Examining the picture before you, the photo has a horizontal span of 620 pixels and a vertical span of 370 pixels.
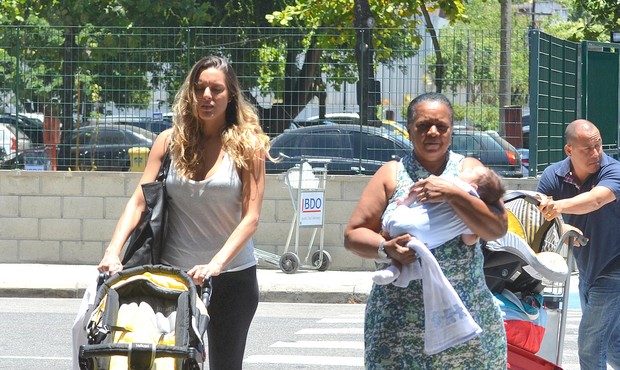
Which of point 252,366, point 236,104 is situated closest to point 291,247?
point 252,366

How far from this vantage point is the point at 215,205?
4699 millimetres

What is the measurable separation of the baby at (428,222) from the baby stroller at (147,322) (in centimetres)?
69

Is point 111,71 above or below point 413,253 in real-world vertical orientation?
above

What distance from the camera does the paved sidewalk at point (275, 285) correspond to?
40.8 ft

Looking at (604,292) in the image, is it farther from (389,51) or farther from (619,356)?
(389,51)

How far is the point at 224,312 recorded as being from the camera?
15.5 feet

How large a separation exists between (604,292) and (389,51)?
292 inches

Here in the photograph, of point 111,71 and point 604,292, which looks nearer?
point 604,292

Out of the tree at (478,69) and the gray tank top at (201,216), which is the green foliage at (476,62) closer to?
the tree at (478,69)

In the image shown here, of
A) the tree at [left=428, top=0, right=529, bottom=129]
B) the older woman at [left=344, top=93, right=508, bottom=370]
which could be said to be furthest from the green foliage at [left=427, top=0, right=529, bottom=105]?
the older woman at [left=344, top=93, right=508, bottom=370]

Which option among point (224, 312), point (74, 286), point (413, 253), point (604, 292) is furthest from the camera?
point (74, 286)

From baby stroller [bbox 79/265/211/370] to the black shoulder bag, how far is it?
0.99 feet

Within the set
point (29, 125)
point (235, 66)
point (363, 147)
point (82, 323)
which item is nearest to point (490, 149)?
point (363, 147)

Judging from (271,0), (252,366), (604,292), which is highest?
(271,0)
